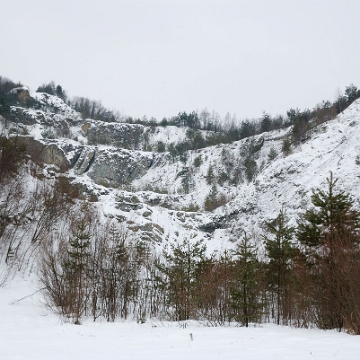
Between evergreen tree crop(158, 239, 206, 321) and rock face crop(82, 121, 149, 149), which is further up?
rock face crop(82, 121, 149, 149)

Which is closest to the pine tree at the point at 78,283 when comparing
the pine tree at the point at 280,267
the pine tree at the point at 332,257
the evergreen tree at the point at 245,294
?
the evergreen tree at the point at 245,294

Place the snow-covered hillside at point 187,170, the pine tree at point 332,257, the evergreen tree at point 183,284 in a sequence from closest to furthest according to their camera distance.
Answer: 1. the pine tree at point 332,257
2. the evergreen tree at point 183,284
3. the snow-covered hillside at point 187,170

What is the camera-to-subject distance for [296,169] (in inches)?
1439

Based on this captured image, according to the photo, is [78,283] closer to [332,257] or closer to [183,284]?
[183,284]

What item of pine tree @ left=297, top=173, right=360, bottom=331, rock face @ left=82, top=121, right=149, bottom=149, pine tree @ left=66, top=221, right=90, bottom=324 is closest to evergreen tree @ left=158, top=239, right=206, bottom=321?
pine tree @ left=66, top=221, right=90, bottom=324

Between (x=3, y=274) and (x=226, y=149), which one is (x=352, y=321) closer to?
(x=3, y=274)

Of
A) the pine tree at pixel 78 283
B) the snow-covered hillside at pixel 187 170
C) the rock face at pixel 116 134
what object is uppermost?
the rock face at pixel 116 134

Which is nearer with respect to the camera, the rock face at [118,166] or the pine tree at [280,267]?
the pine tree at [280,267]

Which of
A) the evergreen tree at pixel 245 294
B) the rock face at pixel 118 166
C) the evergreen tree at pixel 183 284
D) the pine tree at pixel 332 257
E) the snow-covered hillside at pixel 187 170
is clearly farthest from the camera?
A: the rock face at pixel 118 166

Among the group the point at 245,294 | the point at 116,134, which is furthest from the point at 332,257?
the point at 116,134

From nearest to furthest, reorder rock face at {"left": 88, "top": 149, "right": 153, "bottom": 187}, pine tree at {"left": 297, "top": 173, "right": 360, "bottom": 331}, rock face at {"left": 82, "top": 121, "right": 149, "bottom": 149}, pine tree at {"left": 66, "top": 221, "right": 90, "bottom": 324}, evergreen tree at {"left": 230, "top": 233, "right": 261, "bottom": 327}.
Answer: pine tree at {"left": 297, "top": 173, "right": 360, "bottom": 331}
evergreen tree at {"left": 230, "top": 233, "right": 261, "bottom": 327}
pine tree at {"left": 66, "top": 221, "right": 90, "bottom": 324}
rock face at {"left": 88, "top": 149, "right": 153, "bottom": 187}
rock face at {"left": 82, "top": 121, "right": 149, "bottom": 149}

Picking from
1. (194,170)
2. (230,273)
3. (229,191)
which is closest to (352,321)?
(230,273)

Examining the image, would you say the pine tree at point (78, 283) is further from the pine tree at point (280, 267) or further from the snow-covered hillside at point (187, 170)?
the pine tree at point (280, 267)

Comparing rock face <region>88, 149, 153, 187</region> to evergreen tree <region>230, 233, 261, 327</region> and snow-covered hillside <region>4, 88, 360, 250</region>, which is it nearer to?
snow-covered hillside <region>4, 88, 360, 250</region>
